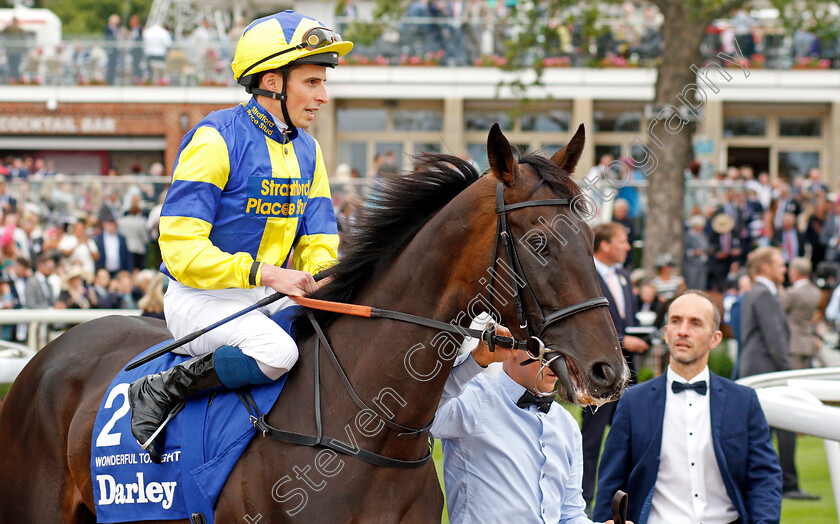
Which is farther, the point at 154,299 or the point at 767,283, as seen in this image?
the point at 767,283

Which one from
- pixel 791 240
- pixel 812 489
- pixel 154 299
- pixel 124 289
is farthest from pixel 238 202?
pixel 791 240

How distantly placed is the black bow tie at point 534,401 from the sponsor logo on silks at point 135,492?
3.78 feet

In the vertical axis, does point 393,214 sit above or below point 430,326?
above

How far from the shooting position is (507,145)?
2.62 metres

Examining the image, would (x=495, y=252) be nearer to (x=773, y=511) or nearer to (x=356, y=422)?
(x=356, y=422)

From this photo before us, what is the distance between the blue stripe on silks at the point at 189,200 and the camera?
2.89m

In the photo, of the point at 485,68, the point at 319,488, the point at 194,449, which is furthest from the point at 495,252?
the point at 485,68

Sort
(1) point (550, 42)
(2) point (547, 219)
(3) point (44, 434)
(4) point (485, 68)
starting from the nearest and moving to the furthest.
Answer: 1. (2) point (547, 219)
2. (3) point (44, 434)
3. (1) point (550, 42)
4. (4) point (485, 68)

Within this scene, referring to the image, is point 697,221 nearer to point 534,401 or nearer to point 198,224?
point 534,401

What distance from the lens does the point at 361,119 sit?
24109mm

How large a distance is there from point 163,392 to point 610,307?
4.00 meters

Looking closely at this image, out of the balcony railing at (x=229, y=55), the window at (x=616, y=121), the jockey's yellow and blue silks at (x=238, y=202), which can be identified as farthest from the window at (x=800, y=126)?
the jockey's yellow and blue silks at (x=238, y=202)

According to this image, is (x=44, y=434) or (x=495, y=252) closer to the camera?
(x=495, y=252)

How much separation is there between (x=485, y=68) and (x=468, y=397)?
1966cm
